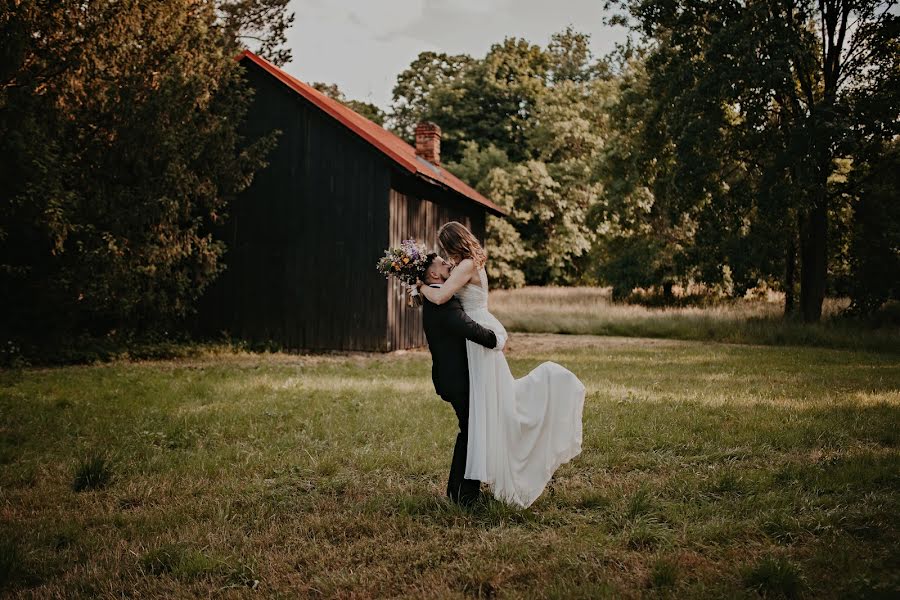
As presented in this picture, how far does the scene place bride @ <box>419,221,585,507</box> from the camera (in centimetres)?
495

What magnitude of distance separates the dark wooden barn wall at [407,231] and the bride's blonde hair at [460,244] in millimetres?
10294

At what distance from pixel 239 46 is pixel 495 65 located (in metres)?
25.0

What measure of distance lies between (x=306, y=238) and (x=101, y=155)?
460 centimetres

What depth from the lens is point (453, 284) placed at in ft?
16.4

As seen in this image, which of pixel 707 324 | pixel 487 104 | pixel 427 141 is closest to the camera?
pixel 707 324

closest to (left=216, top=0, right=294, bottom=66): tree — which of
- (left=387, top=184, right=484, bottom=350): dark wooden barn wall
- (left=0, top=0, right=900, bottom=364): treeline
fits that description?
(left=0, top=0, right=900, bottom=364): treeline

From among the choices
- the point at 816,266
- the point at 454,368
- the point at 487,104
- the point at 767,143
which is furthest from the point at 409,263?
the point at 487,104

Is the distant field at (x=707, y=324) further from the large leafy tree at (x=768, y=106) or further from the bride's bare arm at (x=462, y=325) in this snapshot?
the bride's bare arm at (x=462, y=325)

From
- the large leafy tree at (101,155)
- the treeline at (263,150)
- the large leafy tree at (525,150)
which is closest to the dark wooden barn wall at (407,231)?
the treeline at (263,150)

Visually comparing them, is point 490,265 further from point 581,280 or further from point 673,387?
point 673,387

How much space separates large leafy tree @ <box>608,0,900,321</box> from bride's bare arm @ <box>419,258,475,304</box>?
14095 millimetres

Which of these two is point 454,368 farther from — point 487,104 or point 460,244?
point 487,104

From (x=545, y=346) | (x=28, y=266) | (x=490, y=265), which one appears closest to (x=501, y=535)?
(x=28, y=266)

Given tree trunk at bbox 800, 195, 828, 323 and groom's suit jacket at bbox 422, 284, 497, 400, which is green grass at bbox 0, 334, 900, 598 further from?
tree trunk at bbox 800, 195, 828, 323
